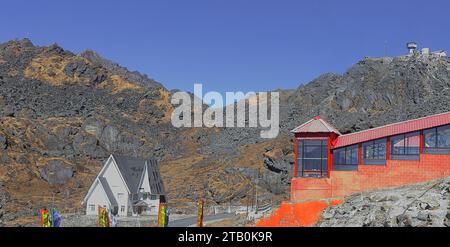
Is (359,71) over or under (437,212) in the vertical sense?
over

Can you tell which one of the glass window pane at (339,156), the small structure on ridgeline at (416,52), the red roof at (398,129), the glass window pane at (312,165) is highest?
the small structure on ridgeline at (416,52)

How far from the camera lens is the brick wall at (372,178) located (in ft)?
105

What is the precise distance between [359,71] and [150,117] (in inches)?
2107

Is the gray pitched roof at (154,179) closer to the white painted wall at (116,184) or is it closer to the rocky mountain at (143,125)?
the white painted wall at (116,184)

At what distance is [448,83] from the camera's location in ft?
313

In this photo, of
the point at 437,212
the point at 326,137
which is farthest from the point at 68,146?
the point at 437,212

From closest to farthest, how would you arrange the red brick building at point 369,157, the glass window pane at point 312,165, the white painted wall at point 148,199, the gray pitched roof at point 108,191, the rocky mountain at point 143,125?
the red brick building at point 369,157
the glass window pane at point 312,165
the gray pitched roof at point 108,191
the white painted wall at point 148,199
the rocky mountain at point 143,125

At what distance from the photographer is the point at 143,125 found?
126 metres

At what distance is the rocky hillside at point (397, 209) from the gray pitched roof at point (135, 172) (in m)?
31.3

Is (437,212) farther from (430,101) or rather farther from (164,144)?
(164,144)

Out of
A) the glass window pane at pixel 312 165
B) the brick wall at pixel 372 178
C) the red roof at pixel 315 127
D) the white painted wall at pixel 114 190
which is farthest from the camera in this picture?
the white painted wall at pixel 114 190

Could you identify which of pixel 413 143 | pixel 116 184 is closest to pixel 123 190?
pixel 116 184

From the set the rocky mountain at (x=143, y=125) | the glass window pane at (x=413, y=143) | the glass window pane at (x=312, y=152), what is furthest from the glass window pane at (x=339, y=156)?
the rocky mountain at (x=143, y=125)

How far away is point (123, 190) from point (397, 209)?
3876 cm
